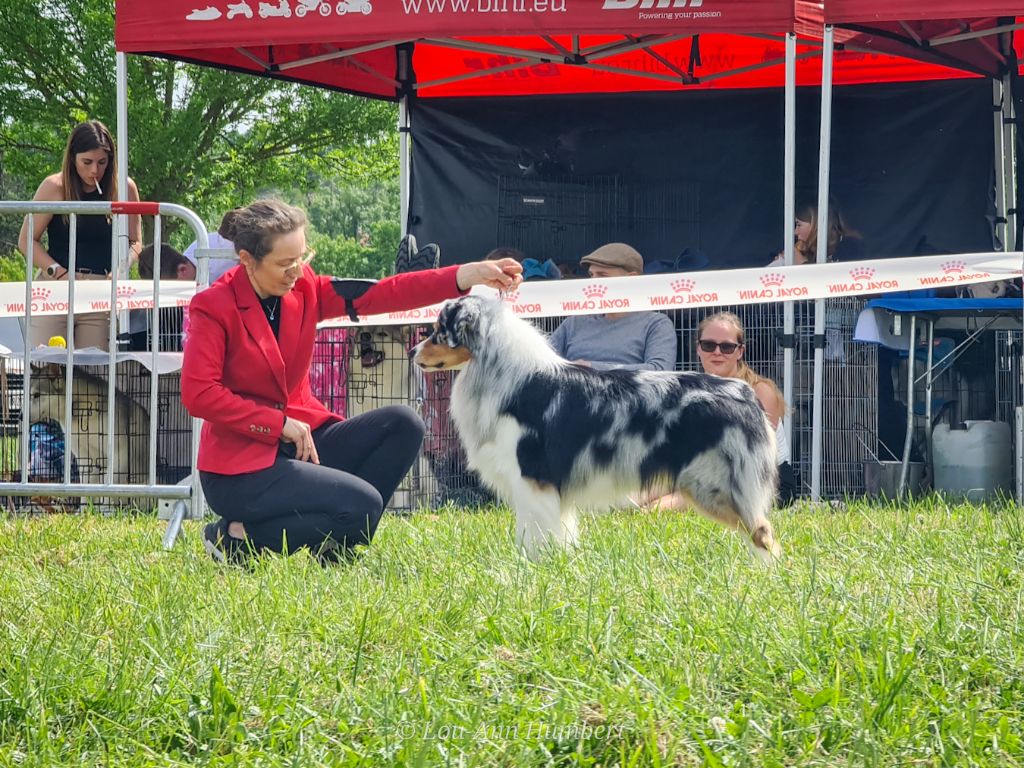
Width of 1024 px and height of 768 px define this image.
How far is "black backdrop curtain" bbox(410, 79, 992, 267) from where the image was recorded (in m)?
10.4

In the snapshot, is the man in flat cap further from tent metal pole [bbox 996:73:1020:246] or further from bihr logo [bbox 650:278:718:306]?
tent metal pole [bbox 996:73:1020:246]

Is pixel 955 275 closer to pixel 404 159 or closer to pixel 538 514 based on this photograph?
pixel 538 514

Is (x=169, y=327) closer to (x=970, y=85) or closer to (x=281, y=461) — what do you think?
(x=281, y=461)

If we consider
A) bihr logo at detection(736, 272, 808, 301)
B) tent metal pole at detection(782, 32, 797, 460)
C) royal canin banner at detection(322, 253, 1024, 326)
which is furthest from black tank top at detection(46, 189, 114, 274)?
tent metal pole at detection(782, 32, 797, 460)

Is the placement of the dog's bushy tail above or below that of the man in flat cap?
below

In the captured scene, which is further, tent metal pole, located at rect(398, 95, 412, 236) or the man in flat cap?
tent metal pole, located at rect(398, 95, 412, 236)

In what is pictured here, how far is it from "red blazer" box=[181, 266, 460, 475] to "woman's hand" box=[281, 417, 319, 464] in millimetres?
37

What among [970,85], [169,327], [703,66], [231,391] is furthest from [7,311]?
[970,85]

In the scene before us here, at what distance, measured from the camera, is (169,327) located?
755 cm

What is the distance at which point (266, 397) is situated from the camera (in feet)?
15.5

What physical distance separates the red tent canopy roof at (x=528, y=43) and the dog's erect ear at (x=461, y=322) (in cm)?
304

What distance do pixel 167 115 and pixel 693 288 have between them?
15.6m

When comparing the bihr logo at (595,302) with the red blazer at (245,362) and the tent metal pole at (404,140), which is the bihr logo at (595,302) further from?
the tent metal pole at (404,140)

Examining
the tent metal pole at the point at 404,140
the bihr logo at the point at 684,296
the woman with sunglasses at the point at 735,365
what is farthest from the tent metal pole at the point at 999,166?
the tent metal pole at the point at 404,140
